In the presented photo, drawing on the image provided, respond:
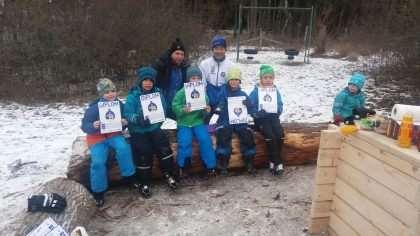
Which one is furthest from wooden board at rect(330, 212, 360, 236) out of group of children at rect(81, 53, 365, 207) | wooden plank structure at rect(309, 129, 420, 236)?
group of children at rect(81, 53, 365, 207)

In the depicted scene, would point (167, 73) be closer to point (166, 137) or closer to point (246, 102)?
point (166, 137)

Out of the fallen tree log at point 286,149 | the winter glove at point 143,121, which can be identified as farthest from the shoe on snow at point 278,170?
the winter glove at point 143,121

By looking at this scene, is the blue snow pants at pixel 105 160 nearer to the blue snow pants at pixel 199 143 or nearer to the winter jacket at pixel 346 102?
the blue snow pants at pixel 199 143

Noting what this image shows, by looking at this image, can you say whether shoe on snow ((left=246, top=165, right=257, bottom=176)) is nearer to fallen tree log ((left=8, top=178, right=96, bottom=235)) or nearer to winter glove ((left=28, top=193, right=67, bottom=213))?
fallen tree log ((left=8, top=178, right=96, bottom=235))

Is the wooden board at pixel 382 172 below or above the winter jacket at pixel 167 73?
below

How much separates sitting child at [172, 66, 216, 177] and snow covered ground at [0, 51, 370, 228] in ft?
5.11

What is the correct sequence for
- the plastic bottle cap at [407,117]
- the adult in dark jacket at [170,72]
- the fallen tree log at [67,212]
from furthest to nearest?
the adult in dark jacket at [170,72]
the fallen tree log at [67,212]
the plastic bottle cap at [407,117]

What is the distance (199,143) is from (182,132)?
241 millimetres

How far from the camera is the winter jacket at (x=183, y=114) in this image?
500 centimetres

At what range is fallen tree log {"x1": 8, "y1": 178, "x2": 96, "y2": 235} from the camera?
145 inches

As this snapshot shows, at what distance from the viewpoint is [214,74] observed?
555 cm

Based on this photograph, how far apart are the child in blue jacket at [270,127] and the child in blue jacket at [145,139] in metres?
1.20

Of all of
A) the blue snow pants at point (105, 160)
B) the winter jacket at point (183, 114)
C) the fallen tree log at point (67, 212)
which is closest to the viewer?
the fallen tree log at point (67, 212)

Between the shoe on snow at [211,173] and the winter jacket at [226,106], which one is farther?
the winter jacket at [226,106]
